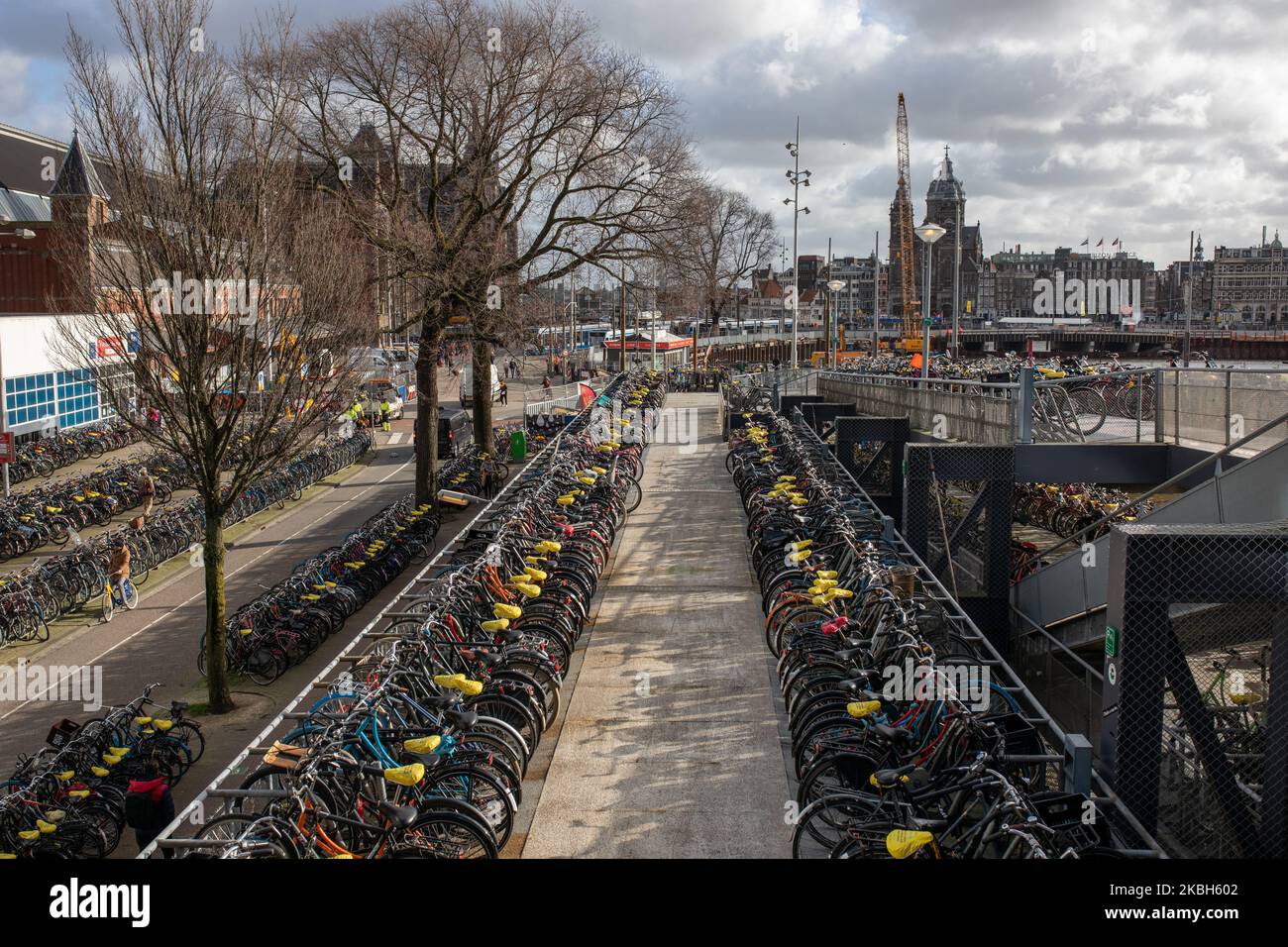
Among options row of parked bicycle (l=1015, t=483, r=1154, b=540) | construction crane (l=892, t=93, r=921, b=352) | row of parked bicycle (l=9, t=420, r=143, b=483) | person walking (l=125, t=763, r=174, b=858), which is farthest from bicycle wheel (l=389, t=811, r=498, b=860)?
construction crane (l=892, t=93, r=921, b=352)

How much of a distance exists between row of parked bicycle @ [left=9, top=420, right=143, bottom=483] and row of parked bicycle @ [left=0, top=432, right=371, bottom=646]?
12.0ft

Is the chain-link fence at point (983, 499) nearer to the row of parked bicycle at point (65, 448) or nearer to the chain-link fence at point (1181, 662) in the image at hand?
the chain-link fence at point (1181, 662)

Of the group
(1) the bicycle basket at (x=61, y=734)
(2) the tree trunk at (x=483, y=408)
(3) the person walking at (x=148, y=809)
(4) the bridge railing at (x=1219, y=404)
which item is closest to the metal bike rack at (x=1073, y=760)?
(4) the bridge railing at (x=1219, y=404)

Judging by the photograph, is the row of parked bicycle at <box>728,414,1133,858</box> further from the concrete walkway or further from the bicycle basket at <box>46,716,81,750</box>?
the bicycle basket at <box>46,716,81,750</box>

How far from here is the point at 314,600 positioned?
13102 millimetres

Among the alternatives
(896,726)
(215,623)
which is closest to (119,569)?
(215,623)

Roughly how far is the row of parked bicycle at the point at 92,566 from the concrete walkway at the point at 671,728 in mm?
6212

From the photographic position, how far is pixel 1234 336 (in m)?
92.6

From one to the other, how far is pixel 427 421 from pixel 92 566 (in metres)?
6.97

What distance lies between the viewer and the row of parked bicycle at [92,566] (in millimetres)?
13453
